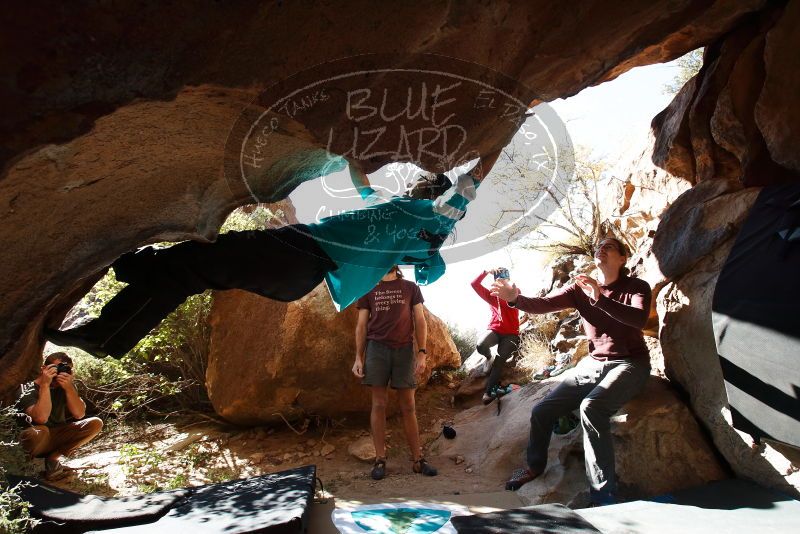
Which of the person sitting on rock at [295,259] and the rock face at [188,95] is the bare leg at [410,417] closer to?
the person sitting on rock at [295,259]

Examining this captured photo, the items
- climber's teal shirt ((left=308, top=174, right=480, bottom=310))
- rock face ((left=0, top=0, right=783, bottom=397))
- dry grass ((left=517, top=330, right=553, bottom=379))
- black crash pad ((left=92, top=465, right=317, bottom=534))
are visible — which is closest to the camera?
rock face ((left=0, top=0, right=783, bottom=397))

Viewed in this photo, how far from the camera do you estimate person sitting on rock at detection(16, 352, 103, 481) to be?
476cm

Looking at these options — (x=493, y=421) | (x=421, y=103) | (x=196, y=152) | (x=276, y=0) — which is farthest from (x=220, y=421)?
(x=276, y=0)

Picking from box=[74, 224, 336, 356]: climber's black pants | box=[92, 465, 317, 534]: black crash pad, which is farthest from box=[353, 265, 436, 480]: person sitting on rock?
box=[74, 224, 336, 356]: climber's black pants

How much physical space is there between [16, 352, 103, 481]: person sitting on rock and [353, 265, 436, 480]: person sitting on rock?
273cm

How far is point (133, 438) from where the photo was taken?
6.42m

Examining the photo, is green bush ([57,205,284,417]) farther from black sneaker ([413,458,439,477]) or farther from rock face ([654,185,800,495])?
rock face ([654,185,800,495])

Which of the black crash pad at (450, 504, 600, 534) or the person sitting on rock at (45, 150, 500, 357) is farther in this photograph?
the person sitting on rock at (45, 150, 500, 357)

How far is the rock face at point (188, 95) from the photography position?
1949 millimetres

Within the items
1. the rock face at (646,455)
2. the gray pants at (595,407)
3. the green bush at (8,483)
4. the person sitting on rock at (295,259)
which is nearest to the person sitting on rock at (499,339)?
the rock face at (646,455)

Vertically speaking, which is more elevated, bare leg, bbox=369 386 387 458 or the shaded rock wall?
the shaded rock wall

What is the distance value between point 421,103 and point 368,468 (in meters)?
3.97

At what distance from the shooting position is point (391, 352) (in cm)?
522

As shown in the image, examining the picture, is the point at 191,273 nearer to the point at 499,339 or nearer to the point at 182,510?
the point at 182,510
